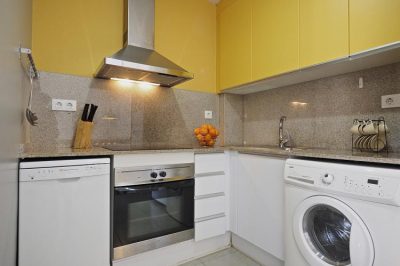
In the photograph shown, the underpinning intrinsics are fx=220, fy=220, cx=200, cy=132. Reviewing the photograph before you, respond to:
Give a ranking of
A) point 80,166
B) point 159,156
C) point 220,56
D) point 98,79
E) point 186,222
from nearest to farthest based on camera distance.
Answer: point 80,166, point 159,156, point 186,222, point 98,79, point 220,56

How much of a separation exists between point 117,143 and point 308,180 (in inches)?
61.5

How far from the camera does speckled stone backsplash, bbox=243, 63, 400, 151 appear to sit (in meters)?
1.47

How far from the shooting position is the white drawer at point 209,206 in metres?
1.79

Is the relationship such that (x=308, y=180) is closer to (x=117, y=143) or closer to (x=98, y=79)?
(x=117, y=143)

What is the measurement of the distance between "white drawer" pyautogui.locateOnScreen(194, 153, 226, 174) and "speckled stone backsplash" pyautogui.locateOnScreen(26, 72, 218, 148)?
0.27m

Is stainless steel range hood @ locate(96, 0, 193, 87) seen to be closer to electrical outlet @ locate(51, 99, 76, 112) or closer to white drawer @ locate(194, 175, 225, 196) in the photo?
electrical outlet @ locate(51, 99, 76, 112)

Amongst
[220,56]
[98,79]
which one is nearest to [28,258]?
[98,79]

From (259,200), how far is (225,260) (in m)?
0.59

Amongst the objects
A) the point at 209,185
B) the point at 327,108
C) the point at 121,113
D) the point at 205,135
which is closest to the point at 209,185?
the point at 209,185

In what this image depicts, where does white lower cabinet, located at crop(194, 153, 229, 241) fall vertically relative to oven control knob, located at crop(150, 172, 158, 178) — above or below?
below

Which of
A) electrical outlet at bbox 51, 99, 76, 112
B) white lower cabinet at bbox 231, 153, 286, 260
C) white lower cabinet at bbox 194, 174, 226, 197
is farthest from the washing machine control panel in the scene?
electrical outlet at bbox 51, 99, 76, 112

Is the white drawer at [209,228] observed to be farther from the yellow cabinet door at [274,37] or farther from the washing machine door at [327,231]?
the yellow cabinet door at [274,37]

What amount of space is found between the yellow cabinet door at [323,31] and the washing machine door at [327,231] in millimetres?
923

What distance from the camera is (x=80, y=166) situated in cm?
131
